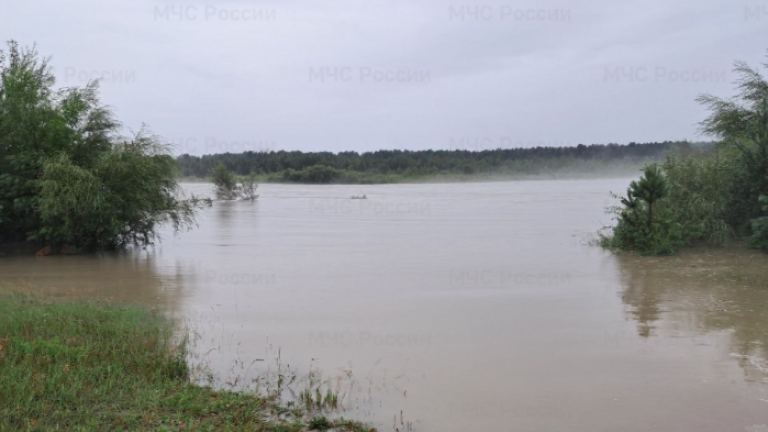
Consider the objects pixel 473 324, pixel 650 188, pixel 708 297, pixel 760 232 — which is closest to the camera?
pixel 473 324

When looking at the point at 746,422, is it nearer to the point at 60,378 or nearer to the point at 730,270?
the point at 60,378

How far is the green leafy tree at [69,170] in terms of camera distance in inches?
803

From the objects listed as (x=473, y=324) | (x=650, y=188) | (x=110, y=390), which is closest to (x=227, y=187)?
(x=650, y=188)

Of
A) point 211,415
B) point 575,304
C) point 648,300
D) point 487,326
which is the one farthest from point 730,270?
point 211,415

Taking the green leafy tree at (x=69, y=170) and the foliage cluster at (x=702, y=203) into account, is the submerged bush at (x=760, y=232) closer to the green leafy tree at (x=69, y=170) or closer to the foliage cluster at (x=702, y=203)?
the foliage cluster at (x=702, y=203)

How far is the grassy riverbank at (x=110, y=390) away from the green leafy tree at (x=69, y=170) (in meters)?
11.6

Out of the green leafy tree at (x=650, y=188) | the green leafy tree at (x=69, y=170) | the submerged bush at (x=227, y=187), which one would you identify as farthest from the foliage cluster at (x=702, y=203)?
the submerged bush at (x=227, y=187)

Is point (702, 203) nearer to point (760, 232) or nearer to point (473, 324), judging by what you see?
point (760, 232)

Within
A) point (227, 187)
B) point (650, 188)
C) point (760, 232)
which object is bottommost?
point (760, 232)

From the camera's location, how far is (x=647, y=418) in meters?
7.27

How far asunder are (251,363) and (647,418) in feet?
16.9

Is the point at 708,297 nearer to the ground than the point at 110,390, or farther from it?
nearer to the ground

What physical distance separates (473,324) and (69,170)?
14139 millimetres

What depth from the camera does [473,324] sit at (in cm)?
1221
